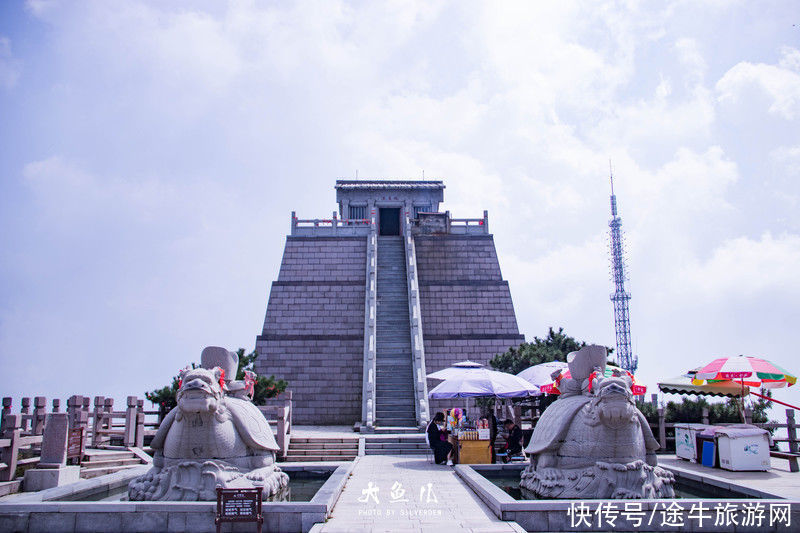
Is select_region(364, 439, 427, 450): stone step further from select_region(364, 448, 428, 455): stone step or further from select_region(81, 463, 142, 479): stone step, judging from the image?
select_region(81, 463, 142, 479): stone step

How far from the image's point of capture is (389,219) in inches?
1260

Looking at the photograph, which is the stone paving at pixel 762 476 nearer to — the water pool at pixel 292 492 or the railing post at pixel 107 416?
the water pool at pixel 292 492

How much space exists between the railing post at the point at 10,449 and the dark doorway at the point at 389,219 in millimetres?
23312

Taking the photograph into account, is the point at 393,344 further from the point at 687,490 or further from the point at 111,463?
the point at 687,490

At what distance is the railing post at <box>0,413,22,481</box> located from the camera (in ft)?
30.5

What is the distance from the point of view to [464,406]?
2000cm

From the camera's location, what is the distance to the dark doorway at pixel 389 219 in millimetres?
31797

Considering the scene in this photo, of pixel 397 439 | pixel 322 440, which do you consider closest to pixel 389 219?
pixel 397 439

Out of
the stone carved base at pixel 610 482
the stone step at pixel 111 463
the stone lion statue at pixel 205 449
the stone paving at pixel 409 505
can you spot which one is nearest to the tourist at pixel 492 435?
the stone paving at pixel 409 505

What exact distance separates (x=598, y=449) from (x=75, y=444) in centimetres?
901

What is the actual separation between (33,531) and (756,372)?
11.8 m

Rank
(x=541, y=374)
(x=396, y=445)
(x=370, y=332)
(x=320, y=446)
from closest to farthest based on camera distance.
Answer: (x=541, y=374)
(x=320, y=446)
(x=396, y=445)
(x=370, y=332)

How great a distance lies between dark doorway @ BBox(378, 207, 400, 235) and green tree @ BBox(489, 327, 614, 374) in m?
13.5

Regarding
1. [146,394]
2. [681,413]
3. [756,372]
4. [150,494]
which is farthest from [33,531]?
[681,413]
